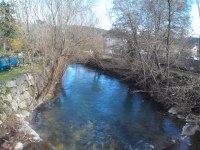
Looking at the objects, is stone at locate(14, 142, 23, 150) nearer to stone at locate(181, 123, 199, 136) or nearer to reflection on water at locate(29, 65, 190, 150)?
reflection on water at locate(29, 65, 190, 150)

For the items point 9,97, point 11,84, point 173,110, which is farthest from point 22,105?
point 173,110

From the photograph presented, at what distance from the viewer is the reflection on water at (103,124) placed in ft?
36.4

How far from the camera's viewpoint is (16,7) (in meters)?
14.4

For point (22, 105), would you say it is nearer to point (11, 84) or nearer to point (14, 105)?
point (14, 105)

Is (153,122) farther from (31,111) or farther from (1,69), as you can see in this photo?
(1,69)

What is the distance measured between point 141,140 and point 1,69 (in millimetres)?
10827

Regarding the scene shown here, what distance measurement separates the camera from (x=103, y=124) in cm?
1337

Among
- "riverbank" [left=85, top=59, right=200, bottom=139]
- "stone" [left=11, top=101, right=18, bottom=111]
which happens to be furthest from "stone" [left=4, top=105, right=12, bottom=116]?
"riverbank" [left=85, top=59, right=200, bottom=139]

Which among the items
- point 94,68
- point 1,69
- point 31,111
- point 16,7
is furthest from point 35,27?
point 94,68

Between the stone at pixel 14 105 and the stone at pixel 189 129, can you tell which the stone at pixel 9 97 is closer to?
the stone at pixel 14 105

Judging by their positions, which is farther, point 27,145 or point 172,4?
point 172,4

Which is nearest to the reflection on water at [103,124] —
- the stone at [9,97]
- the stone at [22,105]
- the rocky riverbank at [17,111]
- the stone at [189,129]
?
the stone at [189,129]

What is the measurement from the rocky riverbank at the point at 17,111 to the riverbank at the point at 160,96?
5.97 meters

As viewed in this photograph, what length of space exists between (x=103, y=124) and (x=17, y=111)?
4420 mm
